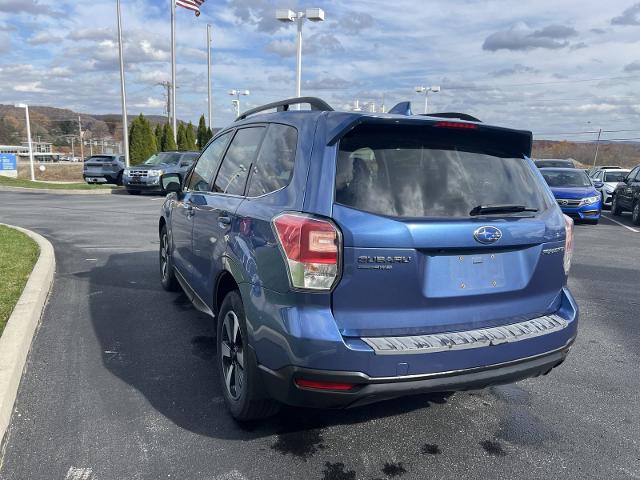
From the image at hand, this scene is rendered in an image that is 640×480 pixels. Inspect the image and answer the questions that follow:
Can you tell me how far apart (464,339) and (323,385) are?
75cm

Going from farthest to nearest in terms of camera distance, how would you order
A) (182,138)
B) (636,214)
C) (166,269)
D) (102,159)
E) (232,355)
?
(182,138) < (102,159) < (636,214) < (166,269) < (232,355)

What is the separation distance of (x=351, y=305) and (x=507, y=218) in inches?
39.4

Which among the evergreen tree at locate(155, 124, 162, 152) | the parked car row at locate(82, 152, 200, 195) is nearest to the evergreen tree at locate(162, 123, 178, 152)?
the evergreen tree at locate(155, 124, 162, 152)

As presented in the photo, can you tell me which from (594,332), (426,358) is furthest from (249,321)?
(594,332)

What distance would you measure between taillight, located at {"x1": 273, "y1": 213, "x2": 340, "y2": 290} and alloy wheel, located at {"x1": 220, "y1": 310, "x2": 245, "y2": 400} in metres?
0.74

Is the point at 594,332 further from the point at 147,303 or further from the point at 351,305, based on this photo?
the point at 147,303

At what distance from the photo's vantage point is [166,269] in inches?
233

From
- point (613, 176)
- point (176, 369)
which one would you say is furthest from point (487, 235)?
point (613, 176)

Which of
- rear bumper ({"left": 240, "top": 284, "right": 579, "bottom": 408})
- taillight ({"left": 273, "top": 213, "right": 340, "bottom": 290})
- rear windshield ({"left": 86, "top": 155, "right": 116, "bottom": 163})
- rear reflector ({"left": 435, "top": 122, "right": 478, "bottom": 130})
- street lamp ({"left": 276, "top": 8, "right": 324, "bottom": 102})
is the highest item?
street lamp ({"left": 276, "top": 8, "right": 324, "bottom": 102})

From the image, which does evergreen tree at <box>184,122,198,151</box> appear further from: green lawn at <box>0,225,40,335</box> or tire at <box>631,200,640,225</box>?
green lawn at <box>0,225,40,335</box>

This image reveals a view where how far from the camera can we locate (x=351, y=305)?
2512mm

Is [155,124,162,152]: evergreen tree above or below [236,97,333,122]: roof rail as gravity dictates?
below

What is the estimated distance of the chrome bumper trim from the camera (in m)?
2.51

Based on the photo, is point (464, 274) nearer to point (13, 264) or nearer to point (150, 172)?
point (13, 264)
